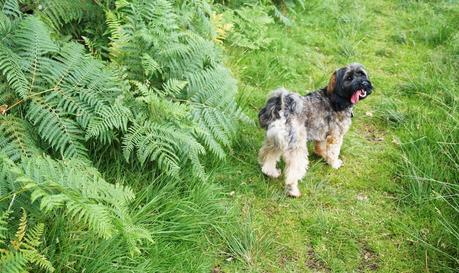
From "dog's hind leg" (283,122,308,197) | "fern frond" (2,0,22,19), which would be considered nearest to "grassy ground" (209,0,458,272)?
"dog's hind leg" (283,122,308,197)

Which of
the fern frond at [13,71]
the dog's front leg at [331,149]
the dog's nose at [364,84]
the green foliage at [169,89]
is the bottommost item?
the dog's front leg at [331,149]

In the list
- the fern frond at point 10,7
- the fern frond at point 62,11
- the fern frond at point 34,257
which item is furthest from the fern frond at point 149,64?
the fern frond at point 34,257

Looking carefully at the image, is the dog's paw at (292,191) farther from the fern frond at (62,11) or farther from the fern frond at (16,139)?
the fern frond at (62,11)

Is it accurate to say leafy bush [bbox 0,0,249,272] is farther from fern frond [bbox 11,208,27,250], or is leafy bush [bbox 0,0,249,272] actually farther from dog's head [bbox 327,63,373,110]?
dog's head [bbox 327,63,373,110]

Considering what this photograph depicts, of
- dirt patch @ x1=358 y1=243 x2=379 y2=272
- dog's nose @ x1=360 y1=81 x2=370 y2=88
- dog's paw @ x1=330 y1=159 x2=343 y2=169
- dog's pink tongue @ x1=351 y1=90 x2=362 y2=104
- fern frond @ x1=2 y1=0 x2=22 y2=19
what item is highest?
fern frond @ x1=2 y1=0 x2=22 y2=19

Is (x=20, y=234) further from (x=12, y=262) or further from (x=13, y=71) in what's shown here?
(x=13, y=71)

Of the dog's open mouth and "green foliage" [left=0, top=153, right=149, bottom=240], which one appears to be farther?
the dog's open mouth

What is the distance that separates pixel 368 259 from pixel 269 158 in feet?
4.38

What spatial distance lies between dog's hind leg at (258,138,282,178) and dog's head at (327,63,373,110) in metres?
0.93

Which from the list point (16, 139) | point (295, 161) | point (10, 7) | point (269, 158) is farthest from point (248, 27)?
point (16, 139)

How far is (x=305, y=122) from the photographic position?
4.68m

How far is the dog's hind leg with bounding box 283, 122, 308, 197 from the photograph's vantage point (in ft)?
14.5

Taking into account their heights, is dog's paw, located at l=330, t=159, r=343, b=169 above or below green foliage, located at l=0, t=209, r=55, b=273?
below

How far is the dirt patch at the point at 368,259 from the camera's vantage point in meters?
3.87
